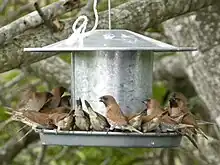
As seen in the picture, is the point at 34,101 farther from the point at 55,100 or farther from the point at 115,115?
the point at 115,115

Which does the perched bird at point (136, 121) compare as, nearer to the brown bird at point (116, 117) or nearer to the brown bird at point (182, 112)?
the brown bird at point (116, 117)

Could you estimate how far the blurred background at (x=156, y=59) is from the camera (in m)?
4.21

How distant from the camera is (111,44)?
11.1ft

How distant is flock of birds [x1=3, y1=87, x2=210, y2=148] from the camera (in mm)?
3299

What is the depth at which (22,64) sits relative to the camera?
427 cm

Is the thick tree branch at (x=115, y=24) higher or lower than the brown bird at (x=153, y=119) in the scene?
higher

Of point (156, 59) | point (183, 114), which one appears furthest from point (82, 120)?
point (156, 59)

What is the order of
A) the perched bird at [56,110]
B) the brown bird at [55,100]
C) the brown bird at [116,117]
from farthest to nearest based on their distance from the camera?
the brown bird at [55,100] < the perched bird at [56,110] < the brown bird at [116,117]

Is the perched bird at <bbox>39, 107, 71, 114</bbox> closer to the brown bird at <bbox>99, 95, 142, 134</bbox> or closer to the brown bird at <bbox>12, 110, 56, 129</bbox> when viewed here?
the brown bird at <bbox>12, 110, 56, 129</bbox>

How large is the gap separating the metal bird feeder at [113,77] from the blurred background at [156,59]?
51 centimetres

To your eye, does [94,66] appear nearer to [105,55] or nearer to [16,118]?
[105,55]

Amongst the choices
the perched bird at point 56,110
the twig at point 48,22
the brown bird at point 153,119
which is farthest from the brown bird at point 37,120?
the twig at point 48,22

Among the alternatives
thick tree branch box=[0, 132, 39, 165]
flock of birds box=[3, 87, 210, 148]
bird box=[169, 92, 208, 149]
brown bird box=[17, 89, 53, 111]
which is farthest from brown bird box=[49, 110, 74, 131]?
thick tree branch box=[0, 132, 39, 165]

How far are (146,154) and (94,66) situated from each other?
410cm
